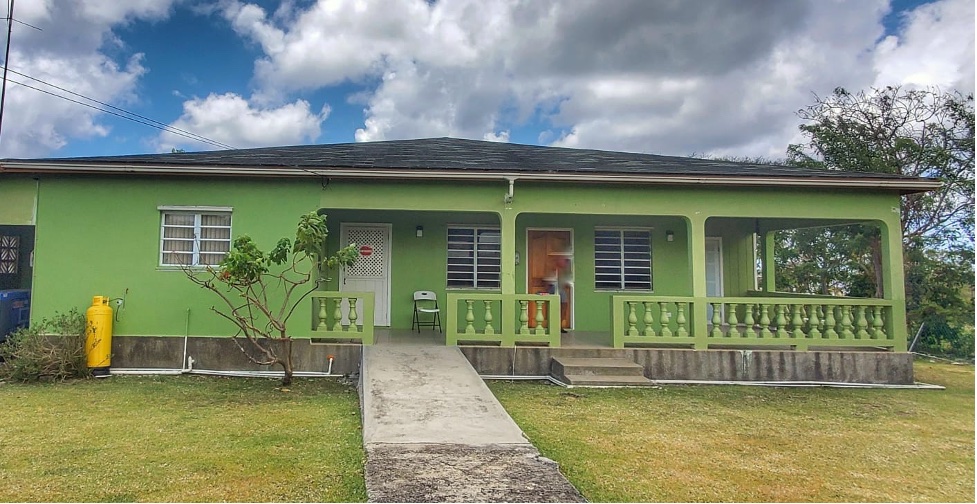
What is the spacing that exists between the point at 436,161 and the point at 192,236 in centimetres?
373

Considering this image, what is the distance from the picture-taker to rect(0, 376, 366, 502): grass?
3205 millimetres

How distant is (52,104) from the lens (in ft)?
53.1

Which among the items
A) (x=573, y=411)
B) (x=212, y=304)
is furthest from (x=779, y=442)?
(x=212, y=304)

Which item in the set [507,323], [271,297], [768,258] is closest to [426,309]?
[507,323]

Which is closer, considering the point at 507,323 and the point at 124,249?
the point at 124,249

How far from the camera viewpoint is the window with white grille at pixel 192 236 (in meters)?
7.23

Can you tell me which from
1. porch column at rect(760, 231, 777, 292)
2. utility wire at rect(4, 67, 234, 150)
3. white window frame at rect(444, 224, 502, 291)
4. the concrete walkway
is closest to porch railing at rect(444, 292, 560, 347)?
the concrete walkway

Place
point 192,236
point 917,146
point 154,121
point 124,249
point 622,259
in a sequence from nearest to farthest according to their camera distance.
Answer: point 124,249
point 192,236
point 622,259
point 917,146
point 154,121

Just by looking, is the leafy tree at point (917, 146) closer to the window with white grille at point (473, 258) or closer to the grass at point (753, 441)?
the grass at point (753, 441)

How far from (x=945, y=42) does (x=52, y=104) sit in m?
23.4

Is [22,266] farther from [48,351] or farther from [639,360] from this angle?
[639,360]

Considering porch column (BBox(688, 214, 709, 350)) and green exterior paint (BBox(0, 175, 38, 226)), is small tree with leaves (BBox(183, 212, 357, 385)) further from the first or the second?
porch column (BBox(688, 214, 709, 350))

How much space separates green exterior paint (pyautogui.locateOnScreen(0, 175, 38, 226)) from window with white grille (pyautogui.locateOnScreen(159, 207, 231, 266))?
2.00 metres

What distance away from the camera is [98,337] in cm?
677
